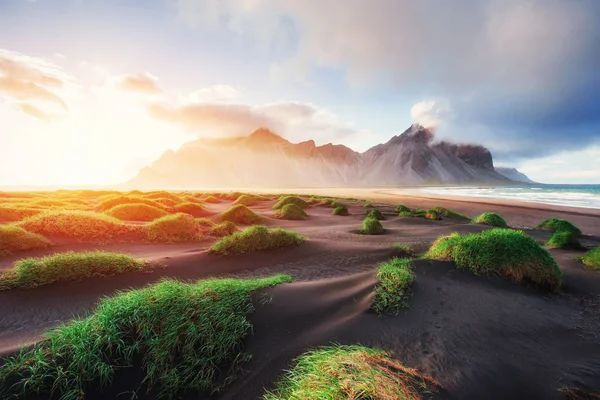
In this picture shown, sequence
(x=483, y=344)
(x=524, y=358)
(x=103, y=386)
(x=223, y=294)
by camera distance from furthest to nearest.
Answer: (x=223, y=294) < (x=483, y=344) < (x=524, y=358) < (x=103, y=386)

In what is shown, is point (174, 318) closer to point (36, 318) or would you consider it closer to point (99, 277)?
point (36, 318)

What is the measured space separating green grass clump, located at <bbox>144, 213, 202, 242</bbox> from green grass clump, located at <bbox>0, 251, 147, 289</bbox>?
4488 millimetres

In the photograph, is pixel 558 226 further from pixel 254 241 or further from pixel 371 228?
pixel 254 241

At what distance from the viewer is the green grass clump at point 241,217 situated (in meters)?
17.7

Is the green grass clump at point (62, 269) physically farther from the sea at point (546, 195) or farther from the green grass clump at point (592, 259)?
the sea at point (546, 195)

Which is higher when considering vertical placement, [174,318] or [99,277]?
[174,318]

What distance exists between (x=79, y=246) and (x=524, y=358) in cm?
1284

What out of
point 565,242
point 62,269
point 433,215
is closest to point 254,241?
point 62,269

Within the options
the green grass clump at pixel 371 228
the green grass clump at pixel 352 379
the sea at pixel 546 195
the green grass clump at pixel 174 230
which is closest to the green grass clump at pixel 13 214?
the green grass clump at pixel 174 230

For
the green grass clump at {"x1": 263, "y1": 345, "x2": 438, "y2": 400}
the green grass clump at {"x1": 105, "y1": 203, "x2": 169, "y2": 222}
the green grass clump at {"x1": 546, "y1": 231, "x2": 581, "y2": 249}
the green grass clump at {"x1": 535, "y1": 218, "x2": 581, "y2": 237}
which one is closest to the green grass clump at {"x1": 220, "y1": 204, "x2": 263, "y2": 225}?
the green grass clump at {"x1": 105, "y1": 203, "x2": 169, "y2": 222}

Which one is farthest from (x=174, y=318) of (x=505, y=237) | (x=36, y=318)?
(x=505, y=237)

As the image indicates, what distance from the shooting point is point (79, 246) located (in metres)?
9.55

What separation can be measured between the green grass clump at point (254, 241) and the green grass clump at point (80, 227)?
475cm

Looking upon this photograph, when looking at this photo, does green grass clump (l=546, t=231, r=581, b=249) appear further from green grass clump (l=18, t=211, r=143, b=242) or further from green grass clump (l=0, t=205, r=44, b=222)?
green grass clump (l=0, t=205, r=44, b=222)
